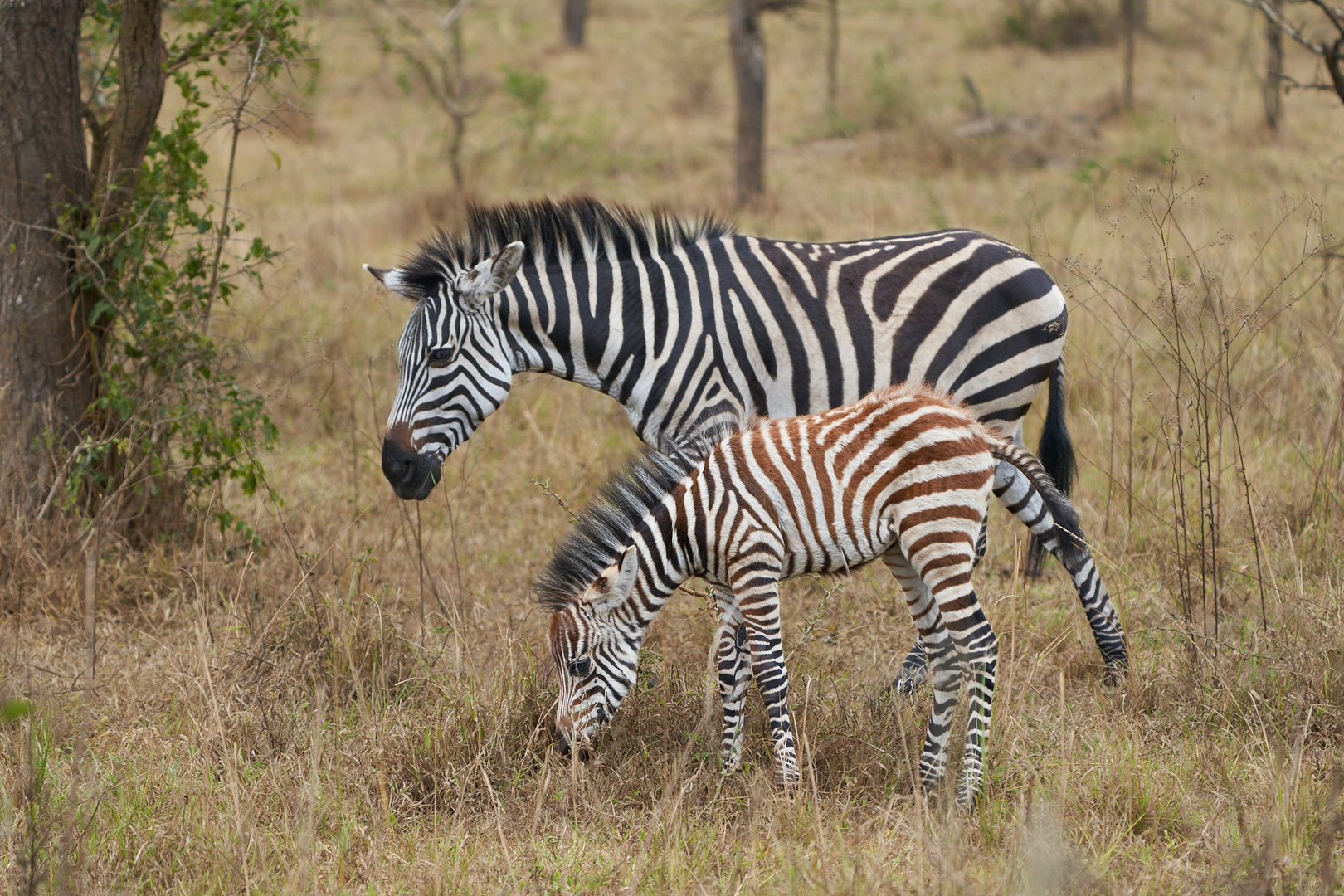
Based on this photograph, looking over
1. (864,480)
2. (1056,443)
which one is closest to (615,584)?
(864,480)

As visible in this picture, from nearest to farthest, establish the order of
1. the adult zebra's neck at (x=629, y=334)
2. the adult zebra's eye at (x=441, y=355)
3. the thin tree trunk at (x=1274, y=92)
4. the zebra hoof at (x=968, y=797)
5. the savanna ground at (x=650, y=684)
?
the savanna ground at (x=650, y=684) < the zebra hoof at (x=968, y=797) < the adult zebra's eye at (x=441, y=355) < the adult zebra's neck at (x=629, y=334) < the thin tree trunk at (x=1274, y=92)

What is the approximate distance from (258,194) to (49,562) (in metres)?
9.16

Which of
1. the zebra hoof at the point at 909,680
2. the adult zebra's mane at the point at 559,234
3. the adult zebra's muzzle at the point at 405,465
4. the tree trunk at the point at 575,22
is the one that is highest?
the tree trunk at the point at 575,22

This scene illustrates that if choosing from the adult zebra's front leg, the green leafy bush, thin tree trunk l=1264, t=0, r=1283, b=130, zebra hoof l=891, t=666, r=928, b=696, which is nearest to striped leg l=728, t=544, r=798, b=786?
the adult zebra's front leg

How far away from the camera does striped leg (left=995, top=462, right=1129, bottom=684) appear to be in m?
4.77

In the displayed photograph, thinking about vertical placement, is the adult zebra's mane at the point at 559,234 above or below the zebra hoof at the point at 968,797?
above

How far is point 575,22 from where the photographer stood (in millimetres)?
25641

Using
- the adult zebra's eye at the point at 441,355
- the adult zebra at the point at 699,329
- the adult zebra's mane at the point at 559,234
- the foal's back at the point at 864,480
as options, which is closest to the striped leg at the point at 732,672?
the foal's back at the point at 864,480

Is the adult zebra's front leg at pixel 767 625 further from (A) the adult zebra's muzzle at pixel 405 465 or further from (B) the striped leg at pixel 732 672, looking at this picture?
(A) the adult zebra's muzzle at pixel 405 465

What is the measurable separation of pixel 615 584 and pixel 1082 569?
2.22 meters

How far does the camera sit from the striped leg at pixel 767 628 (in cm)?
363

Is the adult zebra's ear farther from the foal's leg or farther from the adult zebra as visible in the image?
the foal's leg

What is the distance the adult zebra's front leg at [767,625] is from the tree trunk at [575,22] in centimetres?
2394

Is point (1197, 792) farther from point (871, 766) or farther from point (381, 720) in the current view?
point (381, 720)
